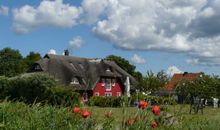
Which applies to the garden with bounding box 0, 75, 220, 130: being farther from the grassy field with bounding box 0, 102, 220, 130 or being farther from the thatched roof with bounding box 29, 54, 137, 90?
the thatched roof with bounding box 29, 54, 137, 90

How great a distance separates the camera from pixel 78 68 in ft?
267

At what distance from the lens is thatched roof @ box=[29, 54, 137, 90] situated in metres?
76.9

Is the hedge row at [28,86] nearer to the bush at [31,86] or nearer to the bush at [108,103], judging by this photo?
the bush at [31,86]

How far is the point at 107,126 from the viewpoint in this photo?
6.61 meters

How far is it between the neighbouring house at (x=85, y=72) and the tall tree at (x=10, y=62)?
102 ft

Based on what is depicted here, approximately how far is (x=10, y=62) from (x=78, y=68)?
36.9m

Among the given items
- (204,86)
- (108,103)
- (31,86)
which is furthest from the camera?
(31,86)

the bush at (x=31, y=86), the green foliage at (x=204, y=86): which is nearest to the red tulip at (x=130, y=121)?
the green foliage at (x=204, y=86)

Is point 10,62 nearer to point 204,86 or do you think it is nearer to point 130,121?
point 204,86

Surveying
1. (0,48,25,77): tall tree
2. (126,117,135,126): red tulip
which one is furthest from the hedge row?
(0,48,25,77): tall tree

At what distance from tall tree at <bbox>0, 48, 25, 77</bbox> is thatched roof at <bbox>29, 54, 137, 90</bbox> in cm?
3145

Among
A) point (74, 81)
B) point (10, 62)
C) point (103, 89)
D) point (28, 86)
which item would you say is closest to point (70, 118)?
point (28, 86)

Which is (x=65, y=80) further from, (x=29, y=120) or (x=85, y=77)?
(x=29, y=120)

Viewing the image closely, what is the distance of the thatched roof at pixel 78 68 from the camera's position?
252 feet
